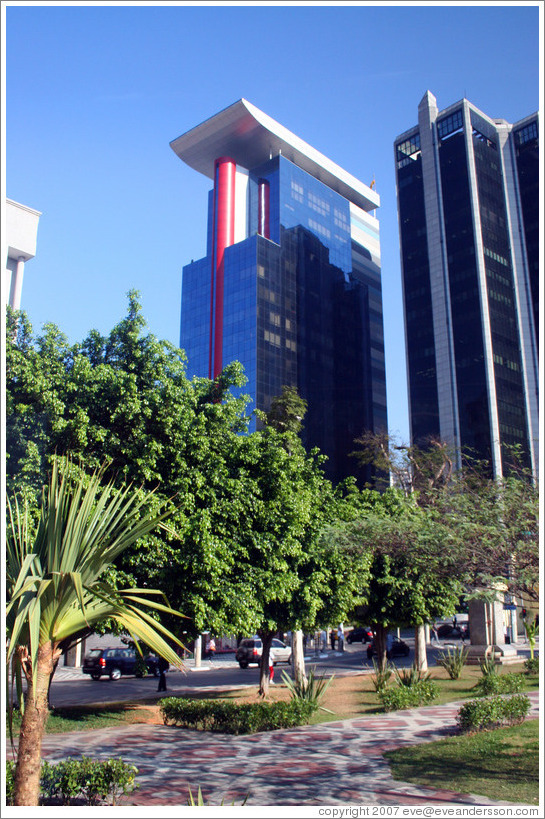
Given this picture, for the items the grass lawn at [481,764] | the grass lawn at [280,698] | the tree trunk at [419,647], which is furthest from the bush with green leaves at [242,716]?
the tree trunk at [419,647]

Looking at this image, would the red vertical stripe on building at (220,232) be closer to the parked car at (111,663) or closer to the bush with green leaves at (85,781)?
the parked car at (111,663)

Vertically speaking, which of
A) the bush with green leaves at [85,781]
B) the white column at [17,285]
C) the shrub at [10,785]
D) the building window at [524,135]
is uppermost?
the building window at [524,135]

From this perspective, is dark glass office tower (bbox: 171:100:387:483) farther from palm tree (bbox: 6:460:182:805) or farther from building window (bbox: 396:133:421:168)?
palm tree (bbox: 6:460:182:805)

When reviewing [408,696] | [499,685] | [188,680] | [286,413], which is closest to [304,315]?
[286,413]

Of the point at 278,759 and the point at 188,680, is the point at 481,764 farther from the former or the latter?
the point at 188,680

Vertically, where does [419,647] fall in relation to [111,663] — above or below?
above

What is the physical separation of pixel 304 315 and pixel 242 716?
89.6 m

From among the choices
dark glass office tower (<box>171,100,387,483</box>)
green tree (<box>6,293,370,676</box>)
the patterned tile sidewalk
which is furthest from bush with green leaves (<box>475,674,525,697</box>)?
dark glass office tower (<box>171,100,387,483</box>)

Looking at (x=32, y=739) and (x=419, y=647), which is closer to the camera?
(x=32, y=739)

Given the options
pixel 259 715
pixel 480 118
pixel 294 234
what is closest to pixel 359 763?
pixel 259 715

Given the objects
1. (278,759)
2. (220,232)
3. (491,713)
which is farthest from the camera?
(220,232)

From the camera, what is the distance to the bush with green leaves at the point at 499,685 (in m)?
19.2

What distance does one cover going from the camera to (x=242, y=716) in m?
15.5

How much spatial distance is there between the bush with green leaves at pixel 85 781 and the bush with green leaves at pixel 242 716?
7.07 m
